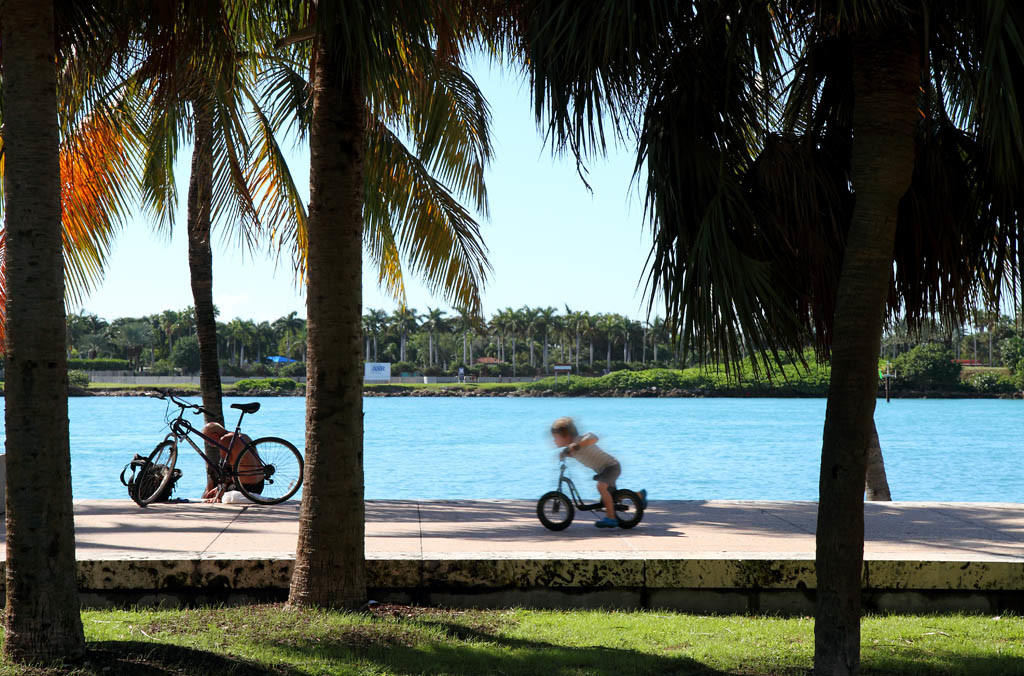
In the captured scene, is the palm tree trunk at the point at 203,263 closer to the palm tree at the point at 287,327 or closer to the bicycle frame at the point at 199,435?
the bicycle frame at the point at 199,435

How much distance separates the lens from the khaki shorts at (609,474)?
830 cm

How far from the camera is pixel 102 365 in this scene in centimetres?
11706

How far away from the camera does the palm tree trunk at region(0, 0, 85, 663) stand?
4.44 m

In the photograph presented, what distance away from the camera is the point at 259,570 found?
20.7 feet

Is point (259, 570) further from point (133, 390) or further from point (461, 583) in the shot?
point (133, 390)

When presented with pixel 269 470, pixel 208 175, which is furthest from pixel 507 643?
pixel 208 175

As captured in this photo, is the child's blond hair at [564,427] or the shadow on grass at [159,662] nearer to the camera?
the shadow on grass at [159,662]

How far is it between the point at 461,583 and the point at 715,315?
2.84 meters

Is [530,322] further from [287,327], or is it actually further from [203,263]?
[203,263]

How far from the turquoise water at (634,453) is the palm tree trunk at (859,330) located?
153 inches

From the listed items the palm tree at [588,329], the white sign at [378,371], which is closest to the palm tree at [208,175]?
the white sign at [378,371]

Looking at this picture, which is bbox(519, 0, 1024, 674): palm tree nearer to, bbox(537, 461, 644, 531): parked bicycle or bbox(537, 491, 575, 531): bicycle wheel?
bbox(537, 461, 644, 531): parked bicycle

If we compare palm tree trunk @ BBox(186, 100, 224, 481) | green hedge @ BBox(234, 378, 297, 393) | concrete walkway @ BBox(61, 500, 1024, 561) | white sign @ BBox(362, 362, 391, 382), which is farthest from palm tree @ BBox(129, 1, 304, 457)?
white sign @ BBox(362, 362, 391, 382)

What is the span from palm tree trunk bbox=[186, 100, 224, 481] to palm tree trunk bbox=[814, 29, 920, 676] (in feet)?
30.2
